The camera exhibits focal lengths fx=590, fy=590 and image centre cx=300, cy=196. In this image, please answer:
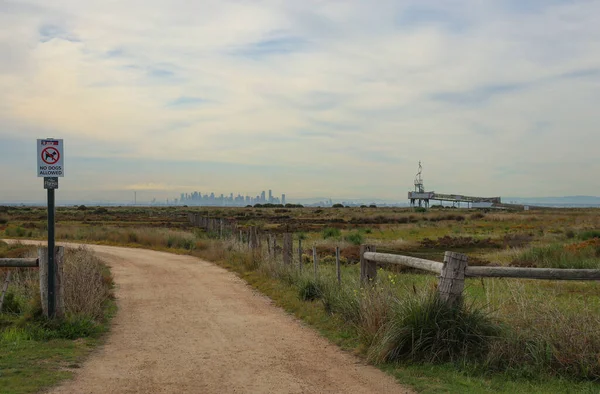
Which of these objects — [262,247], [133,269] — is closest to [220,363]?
[262,247]

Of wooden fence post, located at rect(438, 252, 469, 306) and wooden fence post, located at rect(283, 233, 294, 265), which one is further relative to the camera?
wooden fence post, located at rect(283, 233, 294, 265)

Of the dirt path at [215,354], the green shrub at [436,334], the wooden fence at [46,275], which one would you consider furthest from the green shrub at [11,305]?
the green shrub at [436,334]

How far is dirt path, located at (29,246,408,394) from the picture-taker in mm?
7293

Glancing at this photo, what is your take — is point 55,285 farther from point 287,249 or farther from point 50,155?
point 287,249

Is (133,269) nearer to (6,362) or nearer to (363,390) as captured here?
(6,362)

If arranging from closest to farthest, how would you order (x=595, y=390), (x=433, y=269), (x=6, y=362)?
(x=595, y=390), (x=6, y=362), (x=433, y=269)

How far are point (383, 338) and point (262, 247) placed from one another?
12.6 m

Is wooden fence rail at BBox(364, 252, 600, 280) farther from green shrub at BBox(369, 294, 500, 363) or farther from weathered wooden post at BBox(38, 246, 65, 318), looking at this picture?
weathered wooden post at BBox(38, 246, 65, 318)

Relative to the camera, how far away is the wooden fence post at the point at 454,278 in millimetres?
8164

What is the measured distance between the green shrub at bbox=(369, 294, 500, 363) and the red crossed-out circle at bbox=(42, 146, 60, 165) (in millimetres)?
6076

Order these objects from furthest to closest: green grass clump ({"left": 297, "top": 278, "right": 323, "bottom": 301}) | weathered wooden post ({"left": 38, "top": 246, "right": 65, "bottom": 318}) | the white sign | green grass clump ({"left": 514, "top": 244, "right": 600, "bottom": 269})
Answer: green grass clump ({"left": 514, "top": 244, "right": 600, "bottom": 269}) < green grass clump ({"left": 297, "top": 278, "right": 323, "bottom": 301}) < weathered wooden post ({"left": 38, "top": 246, "right": 65, "bottom": 318}) < the white sign

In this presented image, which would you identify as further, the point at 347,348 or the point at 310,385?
the point at 347,348

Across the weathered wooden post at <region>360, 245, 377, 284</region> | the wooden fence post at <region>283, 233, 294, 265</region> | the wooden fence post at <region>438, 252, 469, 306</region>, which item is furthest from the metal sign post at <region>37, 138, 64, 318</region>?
the wooden fence post at <region>283, 233, 294, 265</region>

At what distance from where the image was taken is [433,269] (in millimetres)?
8648
